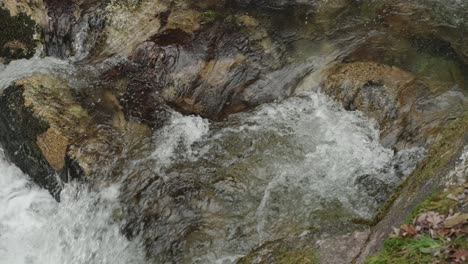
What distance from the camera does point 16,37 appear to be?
9234 millimetres

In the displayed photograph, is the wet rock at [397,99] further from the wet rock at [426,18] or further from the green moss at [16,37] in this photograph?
the green moss at [16,37]

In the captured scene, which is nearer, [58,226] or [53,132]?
[58,226]

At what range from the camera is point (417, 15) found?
9.20m

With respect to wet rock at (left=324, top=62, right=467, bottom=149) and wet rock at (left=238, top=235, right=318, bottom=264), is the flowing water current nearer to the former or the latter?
wet rock at (left=324, top=62, right=467, bottom=149)

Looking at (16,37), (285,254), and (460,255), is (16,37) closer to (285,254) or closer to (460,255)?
(285,254)

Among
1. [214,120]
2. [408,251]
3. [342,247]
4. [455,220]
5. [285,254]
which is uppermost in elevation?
[455,220]

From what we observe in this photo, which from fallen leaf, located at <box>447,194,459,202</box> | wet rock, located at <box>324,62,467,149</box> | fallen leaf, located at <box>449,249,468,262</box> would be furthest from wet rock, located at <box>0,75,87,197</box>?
fallen leaf, located at <box>449,249,468,262</box>

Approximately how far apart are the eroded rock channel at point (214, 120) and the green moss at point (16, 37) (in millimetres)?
19

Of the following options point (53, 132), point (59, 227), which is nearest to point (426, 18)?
point (53, 132)

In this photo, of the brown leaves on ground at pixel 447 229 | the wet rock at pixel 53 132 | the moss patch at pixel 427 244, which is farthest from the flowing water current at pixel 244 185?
the brown leaves on ground at pixel 447 229

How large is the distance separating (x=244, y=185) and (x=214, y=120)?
70.2 inches

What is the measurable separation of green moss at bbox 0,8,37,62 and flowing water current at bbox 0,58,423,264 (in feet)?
3.10

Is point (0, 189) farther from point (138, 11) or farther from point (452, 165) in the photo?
point (452, 165)

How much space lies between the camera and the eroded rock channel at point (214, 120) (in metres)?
6.46
